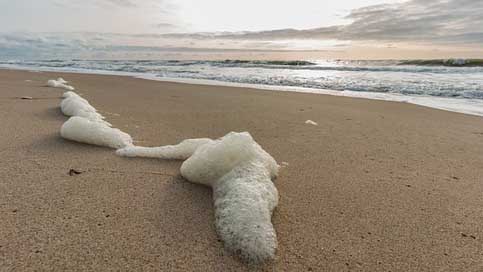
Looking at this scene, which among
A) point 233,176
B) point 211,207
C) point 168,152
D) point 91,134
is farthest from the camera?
point 91,134

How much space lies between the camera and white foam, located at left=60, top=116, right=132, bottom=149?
2426 millimetres

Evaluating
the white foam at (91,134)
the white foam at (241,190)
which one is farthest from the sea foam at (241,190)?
the white foam at (91,134)

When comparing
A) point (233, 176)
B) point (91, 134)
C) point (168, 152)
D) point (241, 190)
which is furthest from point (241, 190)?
point (91, 134)

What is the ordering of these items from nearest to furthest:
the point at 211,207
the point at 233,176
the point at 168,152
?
Result: the point at 211,207 → the point at 233,176 → the point at 168,152

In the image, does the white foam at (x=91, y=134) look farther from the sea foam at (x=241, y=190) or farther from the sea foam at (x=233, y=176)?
the sea foam at (x=241, y=190)

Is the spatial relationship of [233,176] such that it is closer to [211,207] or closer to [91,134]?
[211,207]

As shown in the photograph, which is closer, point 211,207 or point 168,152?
point 211,207

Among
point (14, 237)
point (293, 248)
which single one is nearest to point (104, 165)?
point (14, 237)

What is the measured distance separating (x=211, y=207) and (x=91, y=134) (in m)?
1.36

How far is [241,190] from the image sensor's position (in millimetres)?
1583

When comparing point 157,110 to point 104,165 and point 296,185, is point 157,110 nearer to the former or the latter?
point 104,165

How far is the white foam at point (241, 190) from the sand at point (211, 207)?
0.18ft

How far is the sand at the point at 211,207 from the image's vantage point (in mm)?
1243

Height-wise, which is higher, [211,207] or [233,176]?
[233,176]
